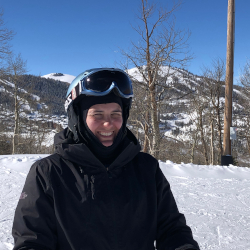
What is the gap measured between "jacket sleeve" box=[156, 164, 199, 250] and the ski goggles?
0.57m

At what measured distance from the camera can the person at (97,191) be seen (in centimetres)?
109

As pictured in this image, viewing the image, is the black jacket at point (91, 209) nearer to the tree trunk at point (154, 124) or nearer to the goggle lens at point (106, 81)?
the goggle lens at point (106, 81)

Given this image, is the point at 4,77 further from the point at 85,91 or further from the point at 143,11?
the point at 85,91

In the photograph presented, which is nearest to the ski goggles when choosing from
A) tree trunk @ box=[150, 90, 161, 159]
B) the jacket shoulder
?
the jacket shoulder

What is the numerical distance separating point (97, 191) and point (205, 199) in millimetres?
3280

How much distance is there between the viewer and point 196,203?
12.2 feet

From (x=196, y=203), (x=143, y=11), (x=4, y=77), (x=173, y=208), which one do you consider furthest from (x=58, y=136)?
(x=4, y=77)

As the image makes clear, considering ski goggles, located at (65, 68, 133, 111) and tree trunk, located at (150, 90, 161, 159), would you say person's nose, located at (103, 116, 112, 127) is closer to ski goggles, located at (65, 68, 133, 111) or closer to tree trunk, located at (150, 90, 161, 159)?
ski goggles, located at (65, 68, 133, 111)

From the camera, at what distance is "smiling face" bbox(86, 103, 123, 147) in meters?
1.34

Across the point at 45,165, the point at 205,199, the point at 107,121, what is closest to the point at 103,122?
the point at 107,121

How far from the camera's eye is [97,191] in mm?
1154

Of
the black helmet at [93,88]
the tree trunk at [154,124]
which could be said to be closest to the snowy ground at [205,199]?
the black helmet at [93,88]

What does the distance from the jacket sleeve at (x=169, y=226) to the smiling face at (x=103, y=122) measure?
1.21 ft

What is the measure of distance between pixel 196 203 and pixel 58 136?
3.05 metres
